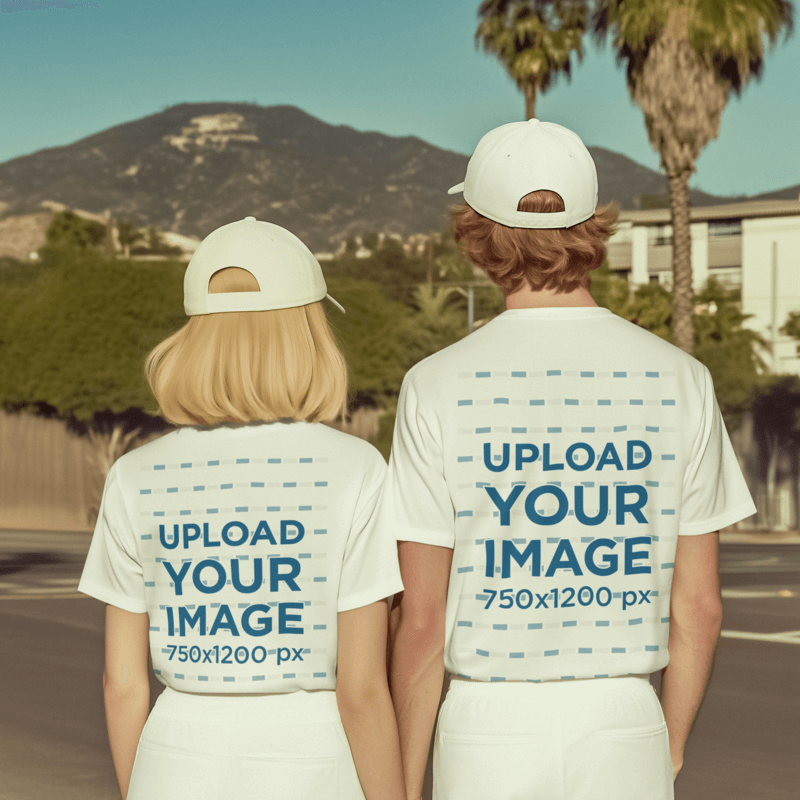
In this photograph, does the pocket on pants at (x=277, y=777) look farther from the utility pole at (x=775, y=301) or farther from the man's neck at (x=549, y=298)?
the utility pole at (x=775, y=301)

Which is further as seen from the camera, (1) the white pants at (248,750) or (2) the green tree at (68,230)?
(2) the green tree at (68,230)

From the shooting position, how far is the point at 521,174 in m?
Result: 2.70

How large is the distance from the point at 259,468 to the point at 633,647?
31.8 inches

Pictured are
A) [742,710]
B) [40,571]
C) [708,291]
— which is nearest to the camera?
[742,710]

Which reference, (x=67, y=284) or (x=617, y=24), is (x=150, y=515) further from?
(x=67, y=284)

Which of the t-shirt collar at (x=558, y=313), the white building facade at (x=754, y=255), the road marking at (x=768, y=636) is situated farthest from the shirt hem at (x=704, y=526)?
the white building facade at (x=754, y=255)

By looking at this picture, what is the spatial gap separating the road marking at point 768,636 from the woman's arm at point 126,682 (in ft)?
33.5

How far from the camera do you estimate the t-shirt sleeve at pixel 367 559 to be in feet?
7.91

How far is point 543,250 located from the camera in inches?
105

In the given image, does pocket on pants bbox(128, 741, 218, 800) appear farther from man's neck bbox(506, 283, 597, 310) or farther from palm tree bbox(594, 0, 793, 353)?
palm tree bbox(594, 0, 793, 353)

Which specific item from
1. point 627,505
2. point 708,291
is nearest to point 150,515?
point 627,505

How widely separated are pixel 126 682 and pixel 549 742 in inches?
32.0

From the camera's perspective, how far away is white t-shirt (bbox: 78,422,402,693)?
239cm

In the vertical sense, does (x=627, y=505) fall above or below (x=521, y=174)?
below
